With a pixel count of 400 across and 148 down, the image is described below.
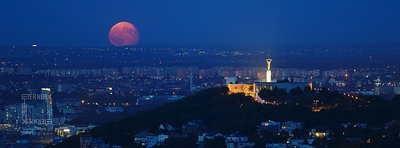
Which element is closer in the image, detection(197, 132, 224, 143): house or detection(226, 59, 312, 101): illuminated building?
detection(197, 132, 224, 143): house

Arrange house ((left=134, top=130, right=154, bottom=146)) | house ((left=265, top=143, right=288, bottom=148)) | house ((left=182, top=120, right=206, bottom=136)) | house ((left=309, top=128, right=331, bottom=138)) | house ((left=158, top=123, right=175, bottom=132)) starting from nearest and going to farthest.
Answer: house ((left=265, top=143, right=288, bottom=148)) → house ((left=309, top=128, right=331, bottom=138)) → house ((left=134, top=130, right=154, bottom=146)) → house ((left=182, top=120, right=206, bottom=136)) → house ((left=158, top=123, right=175, bottom=132))

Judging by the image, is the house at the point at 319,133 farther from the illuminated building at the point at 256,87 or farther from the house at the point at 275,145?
the illuminated building at the point at 256,87

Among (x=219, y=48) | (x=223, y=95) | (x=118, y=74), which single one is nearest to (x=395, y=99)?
(x=223, y=95)

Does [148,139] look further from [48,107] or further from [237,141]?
[48,107]

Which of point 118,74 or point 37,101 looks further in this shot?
point 118,74

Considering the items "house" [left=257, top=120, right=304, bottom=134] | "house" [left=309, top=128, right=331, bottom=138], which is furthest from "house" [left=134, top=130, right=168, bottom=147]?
"house" [left=309, top=128, right=331, bottom=138]

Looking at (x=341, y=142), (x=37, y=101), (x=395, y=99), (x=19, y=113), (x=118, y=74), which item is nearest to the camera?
(x=341, y=142)

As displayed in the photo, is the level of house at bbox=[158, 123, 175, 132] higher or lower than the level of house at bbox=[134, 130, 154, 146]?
higher

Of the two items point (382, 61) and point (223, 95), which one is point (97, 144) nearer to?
point (223, 95)

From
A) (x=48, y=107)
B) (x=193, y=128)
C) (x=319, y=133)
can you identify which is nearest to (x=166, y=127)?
(x=193, y=128)

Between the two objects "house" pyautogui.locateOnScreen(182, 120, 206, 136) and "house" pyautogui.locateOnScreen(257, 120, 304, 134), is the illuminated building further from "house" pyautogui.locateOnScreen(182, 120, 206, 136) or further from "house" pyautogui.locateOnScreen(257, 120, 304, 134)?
"house" pyautogui.locateOnScreen(257, 120, 304, 134)

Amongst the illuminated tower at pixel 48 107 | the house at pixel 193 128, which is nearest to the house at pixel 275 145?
the house at pixel 193 128
